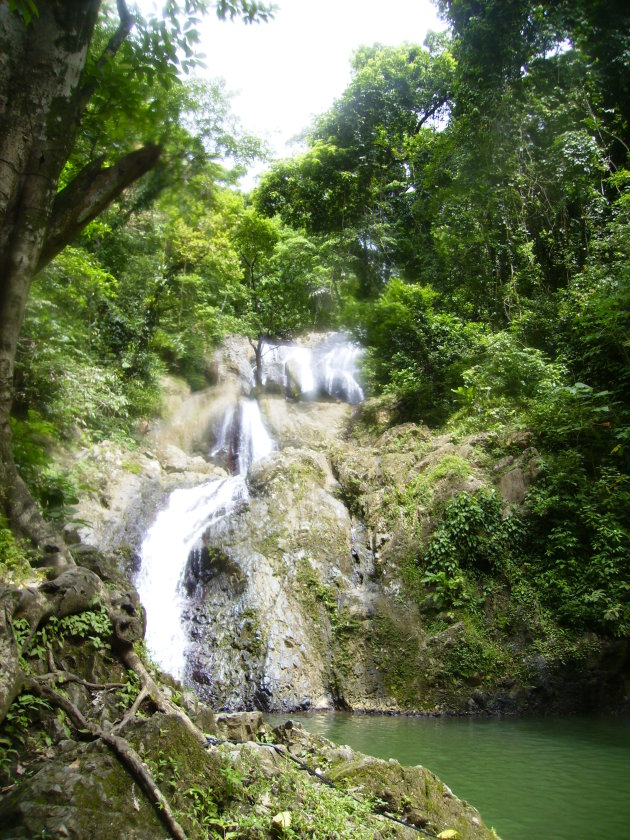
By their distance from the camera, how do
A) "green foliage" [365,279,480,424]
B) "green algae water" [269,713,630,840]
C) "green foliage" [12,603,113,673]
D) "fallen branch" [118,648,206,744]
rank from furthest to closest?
"green foliage" [365,279,480,424]
"green algae water" [269,713,630,840]
"fallen branch" [118,648,206,744]
"green foliage" [12,603,113,673]

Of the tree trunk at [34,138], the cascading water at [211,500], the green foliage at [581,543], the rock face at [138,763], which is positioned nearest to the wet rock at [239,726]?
the rock face at [138,763]

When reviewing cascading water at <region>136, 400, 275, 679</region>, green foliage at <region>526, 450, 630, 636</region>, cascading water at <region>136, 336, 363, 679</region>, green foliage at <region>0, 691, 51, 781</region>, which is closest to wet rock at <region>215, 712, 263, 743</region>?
cascading water at <region>136, 336, 363, 679</region>

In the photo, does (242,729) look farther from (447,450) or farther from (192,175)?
(447,450)

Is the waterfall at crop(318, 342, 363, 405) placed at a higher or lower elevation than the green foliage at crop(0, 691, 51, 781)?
higher

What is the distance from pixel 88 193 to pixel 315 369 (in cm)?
1844

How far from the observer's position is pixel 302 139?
2461 centimetres

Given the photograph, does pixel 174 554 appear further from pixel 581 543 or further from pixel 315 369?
pixel 315 369

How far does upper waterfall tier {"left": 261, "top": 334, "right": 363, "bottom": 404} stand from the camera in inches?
845

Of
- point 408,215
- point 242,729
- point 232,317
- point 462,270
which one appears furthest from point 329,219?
point 242,729

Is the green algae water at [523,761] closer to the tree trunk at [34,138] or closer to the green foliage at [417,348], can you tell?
the tree trunk at [34,138]

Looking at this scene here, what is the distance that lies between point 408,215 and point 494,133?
677cm

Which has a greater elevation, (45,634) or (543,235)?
(543,235)

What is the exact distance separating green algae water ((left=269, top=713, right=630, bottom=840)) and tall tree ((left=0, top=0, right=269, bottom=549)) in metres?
4.96

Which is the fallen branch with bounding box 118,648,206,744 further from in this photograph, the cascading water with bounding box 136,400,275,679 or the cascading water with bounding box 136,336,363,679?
the cascading water with bounding box 136,400,275,679
